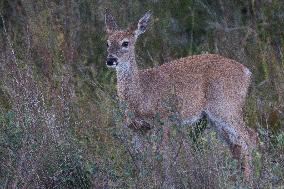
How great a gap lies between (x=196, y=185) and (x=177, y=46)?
4707mm

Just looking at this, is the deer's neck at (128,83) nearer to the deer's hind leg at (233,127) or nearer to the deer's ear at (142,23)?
the deer's ear at (142,23)

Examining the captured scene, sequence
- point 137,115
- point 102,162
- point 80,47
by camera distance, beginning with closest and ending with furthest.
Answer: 1. point 102,162
2. point 137,115
3. point 80,47

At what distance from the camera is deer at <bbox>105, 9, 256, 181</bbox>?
Answer: 316 inches

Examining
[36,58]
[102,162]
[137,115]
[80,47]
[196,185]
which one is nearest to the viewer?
[196,185]

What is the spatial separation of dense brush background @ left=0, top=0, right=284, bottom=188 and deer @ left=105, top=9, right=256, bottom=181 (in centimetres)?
20

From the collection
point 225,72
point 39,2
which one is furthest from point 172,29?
point 225,72

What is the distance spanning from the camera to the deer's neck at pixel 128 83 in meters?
8.02

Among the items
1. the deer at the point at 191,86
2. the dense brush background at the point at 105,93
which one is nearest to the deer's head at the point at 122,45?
the deer at the point at 191,86

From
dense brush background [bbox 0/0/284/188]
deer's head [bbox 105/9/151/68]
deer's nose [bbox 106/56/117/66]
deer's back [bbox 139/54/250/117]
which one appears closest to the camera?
dense brush background [bbox 0/0/284/188]

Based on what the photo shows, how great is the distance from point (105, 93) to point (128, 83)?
1.79ft

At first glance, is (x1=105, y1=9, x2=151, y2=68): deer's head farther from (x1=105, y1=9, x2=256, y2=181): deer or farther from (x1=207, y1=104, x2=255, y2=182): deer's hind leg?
(x1=207, y1=104, x2=255, y2=182): deer's hind leg

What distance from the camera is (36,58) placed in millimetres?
9477

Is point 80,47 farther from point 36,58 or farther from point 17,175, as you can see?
point 17,175

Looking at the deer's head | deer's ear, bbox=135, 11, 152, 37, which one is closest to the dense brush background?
the deer's head
